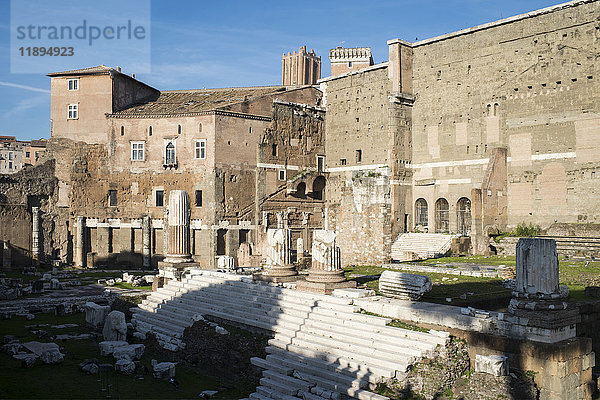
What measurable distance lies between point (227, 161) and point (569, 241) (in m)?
19.3

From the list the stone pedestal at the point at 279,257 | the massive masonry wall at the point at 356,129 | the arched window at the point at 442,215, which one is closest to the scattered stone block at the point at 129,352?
the stone pedestal at the point at 279,257

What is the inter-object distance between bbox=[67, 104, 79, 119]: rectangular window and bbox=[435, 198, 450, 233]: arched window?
2326cm

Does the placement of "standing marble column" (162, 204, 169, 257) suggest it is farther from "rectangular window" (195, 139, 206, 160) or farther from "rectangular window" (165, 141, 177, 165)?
"rectangular window" (195, 139, 206, 160)

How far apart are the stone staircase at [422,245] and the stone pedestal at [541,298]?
18.1m

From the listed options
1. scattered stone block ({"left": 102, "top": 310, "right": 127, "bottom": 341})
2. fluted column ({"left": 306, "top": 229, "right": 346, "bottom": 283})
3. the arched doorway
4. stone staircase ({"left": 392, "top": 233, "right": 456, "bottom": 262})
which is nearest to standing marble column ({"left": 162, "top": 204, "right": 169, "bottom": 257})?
stone staircase ({"left": 392, "top": 233, "right": 456, "bottom": 262})

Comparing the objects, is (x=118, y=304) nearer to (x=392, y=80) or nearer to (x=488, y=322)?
(x=488, y=322)

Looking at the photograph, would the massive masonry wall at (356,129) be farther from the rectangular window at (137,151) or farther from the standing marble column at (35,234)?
the standing marble column at (35,234)

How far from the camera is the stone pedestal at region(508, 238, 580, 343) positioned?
9.55 m

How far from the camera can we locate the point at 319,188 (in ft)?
128

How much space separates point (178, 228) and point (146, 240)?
13764 mm

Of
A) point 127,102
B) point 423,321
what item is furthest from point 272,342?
point 127,102

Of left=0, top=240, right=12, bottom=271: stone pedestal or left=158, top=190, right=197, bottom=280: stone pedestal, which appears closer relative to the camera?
left=158, top=190, right=197, bottom=280: stone pedestal

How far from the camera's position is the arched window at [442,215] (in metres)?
32.9

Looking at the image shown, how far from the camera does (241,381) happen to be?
11.3 m
